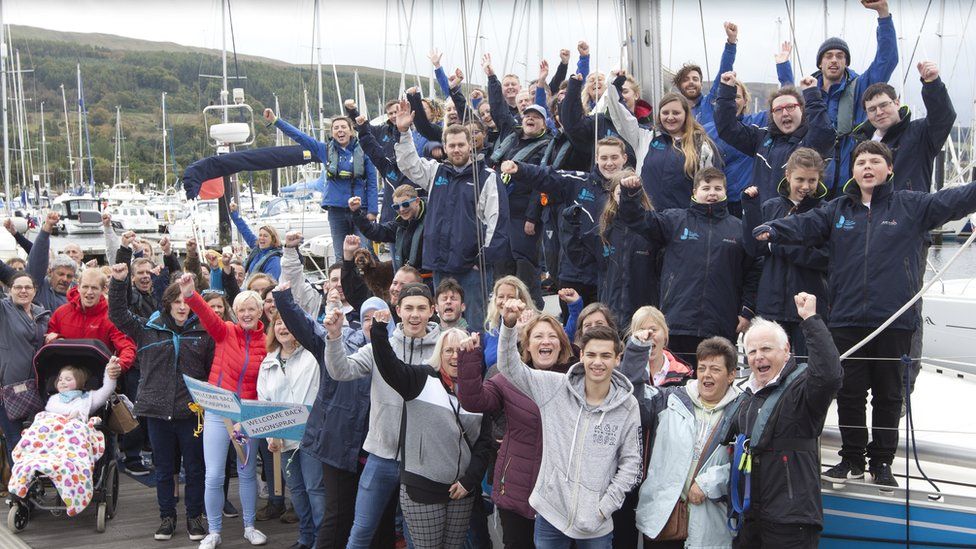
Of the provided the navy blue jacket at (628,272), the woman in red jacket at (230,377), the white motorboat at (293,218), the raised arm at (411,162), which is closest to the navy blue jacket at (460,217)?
the raised arm at (411,162)

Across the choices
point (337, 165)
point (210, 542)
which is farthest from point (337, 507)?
point (337, 165)

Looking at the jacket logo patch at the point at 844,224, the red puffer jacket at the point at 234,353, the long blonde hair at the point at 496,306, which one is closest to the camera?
the jacket logo patch at the point at 844,224

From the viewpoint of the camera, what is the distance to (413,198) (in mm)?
8406

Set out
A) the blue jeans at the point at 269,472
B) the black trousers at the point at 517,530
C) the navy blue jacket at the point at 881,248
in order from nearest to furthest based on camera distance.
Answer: the black trousers at the point at 517,530
the navy blue jacket at the point at 881,248
the blue jeans at the point at 269,472

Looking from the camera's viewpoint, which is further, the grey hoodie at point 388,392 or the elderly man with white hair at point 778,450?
the grey hoodie at point 388,392

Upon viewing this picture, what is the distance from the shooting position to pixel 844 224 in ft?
18.0

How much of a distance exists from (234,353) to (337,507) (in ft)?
5.31

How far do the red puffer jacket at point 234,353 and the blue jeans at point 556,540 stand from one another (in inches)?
112

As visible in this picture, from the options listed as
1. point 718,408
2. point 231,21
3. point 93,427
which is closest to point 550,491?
point 718,408

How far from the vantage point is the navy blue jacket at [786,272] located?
5.91 m

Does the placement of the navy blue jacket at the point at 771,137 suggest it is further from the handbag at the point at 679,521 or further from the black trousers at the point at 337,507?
the black trousers at the point at 337,507

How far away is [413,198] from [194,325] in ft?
6.69

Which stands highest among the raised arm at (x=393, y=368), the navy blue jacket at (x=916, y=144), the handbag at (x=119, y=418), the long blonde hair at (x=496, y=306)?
the navy blue jacket at (x=916, y=144)

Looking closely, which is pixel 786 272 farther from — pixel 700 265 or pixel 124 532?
pixel 124 532
